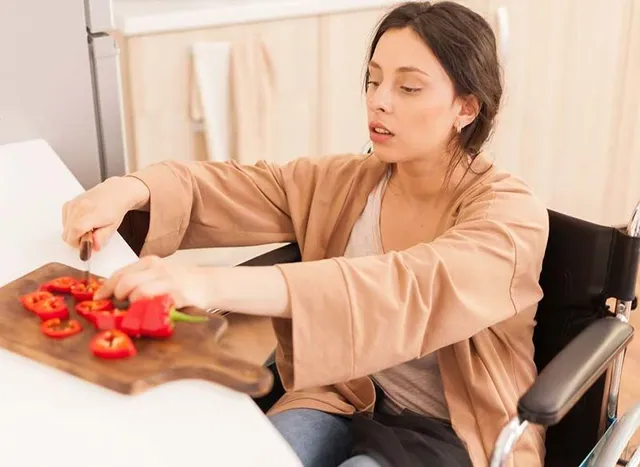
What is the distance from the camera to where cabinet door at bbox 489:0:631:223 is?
2305 mm

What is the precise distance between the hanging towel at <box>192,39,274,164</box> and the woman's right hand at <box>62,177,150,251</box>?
0.65 metres

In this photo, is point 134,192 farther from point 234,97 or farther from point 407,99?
point 234,97

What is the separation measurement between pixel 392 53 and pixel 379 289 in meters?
0.39

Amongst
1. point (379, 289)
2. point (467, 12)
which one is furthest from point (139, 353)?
point (467, 12)

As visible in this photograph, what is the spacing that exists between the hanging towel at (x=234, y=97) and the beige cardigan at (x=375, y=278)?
1.73ft

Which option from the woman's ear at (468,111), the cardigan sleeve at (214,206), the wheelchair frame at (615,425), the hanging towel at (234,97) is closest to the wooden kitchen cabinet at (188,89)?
the hanging towel at (234,97)

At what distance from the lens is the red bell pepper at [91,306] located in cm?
84

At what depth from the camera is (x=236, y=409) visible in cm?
73

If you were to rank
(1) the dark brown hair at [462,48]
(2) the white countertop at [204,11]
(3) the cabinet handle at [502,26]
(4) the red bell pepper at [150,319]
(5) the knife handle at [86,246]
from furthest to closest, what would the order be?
(3) the cabinet handle at [502,26]
(2) the white countertop at [204,11]
(1) the dark brown hair at [462,48]
(5) the knife handle at [86,246]
(4) the red bell pepper at [150,319]

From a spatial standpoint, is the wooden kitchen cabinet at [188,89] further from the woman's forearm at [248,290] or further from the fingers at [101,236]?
the woman's forearm at [248,290]

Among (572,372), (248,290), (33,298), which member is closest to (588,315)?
(572,372)

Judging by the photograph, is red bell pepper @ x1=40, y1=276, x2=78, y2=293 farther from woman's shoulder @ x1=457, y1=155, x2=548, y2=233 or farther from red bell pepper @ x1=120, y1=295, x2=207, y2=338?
woman's shoulder @ x1=457, y1=155, x2=548, y2=233

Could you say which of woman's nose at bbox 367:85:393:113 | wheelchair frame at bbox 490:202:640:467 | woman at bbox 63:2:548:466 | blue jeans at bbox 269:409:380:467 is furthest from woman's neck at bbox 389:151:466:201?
blue jeans at bbox 269:409:380:467

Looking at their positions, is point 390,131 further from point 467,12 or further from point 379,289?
point 379,289
